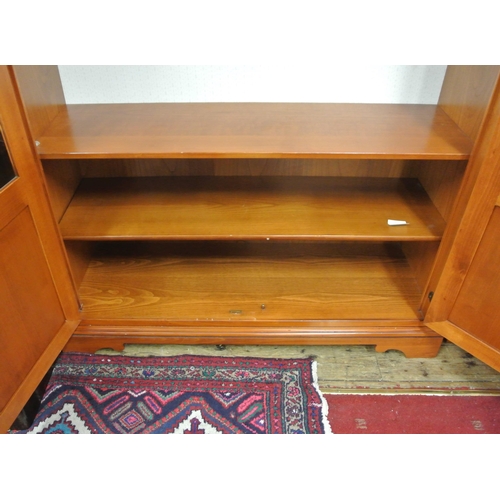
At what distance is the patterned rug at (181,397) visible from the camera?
1140 mm

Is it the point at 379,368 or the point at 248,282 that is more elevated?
the point at 248,282

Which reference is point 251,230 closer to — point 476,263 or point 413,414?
point 476,263

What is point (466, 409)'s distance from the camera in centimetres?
120

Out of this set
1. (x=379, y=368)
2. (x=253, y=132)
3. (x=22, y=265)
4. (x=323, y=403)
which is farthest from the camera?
(x=379, y=368)

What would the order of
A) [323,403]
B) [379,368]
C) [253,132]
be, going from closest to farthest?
[253,132]
[323,403]
[379,368]

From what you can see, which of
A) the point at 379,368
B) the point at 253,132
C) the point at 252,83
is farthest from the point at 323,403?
the point at 252,83

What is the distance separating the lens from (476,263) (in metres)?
1.04

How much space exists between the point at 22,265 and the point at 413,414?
112cm

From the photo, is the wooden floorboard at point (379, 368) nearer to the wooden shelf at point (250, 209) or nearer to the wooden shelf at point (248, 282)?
the wooden shelf at point (248, 282)

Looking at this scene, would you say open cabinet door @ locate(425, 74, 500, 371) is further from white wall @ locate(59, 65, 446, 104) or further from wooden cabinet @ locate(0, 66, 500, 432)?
white wall @ locate(59, 65, 446, 104)

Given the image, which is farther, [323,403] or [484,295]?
[323,403]

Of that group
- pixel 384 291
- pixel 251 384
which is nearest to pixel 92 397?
pixel 251 384

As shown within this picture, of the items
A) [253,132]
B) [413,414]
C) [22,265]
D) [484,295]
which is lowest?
[413,414]

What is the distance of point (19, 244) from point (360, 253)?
111cm
